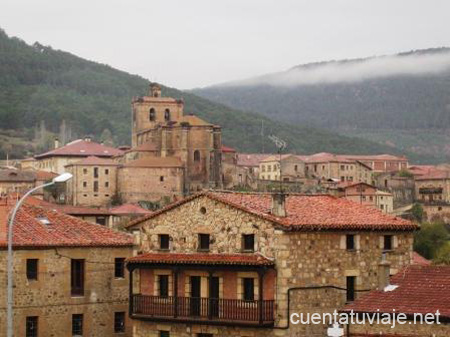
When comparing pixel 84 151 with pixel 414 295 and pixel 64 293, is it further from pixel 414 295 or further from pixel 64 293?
pixel 414 295

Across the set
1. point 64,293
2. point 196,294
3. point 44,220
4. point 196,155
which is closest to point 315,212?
point 196,294

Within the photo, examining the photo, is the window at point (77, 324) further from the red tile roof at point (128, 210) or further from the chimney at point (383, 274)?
the red tile roof at point (128, 210)

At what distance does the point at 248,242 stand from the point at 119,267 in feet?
26.4

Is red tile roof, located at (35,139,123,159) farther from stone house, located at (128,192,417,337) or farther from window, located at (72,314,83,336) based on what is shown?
stone house, located at (128,192,417,337)

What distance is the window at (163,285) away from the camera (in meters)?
43.8

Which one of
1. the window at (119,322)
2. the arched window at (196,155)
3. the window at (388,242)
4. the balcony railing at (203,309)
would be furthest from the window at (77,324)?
the arched window at (196,155)

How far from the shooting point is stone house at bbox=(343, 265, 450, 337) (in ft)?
118

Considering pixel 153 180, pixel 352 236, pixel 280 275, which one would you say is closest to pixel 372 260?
pixel 352 236

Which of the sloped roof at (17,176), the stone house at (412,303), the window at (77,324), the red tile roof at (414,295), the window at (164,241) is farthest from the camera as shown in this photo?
the sloped roof at (17,176)

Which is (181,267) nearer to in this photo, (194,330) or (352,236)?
(194,330)

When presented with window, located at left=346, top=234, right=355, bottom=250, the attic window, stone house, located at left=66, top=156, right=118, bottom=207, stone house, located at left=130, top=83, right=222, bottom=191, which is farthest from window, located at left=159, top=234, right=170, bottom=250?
stone house, located at left=130, top=83, right=222, bottom=191

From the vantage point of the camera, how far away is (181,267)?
42875 millimetres

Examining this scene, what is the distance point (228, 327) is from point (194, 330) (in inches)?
54.6

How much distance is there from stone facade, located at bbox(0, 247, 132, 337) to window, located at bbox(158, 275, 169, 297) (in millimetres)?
3917
